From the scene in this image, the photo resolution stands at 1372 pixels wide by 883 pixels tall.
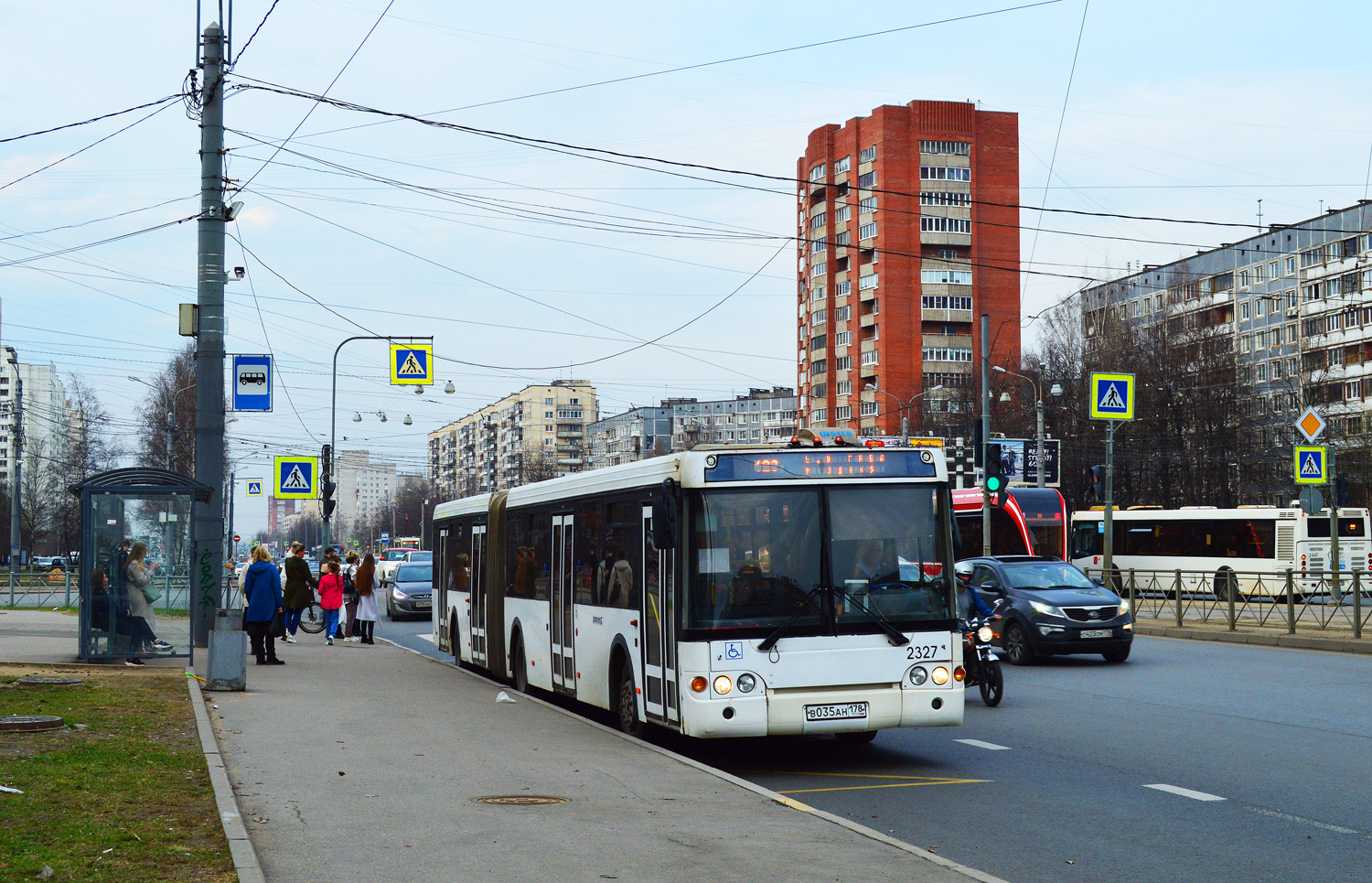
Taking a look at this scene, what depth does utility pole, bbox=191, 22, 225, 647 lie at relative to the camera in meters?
17.5

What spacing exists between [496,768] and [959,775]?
3.43 m

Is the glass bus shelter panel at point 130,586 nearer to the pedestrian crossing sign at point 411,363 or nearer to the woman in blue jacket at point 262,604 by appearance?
the woman in blue jacket at point 262,604

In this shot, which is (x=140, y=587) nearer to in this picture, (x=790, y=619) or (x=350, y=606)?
(x=350, y=606)

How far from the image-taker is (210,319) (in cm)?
1759

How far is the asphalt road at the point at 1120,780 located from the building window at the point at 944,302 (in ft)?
261

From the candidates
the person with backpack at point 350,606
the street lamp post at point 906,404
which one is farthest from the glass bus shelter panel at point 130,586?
the street lamp post at point 906,404

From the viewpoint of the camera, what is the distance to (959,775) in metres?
10.8

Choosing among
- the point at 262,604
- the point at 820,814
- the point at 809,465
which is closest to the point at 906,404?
the point at 262,604

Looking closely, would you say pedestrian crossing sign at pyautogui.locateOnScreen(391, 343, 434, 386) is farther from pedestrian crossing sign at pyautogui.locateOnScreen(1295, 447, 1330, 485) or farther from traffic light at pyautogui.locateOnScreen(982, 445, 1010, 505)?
pedestrian crossing sign at pyautogui.locateOnScreen(1295, 447, 1330, 485)

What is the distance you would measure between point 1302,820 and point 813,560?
3790 millimetres

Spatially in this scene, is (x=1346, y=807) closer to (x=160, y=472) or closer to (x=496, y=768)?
(x=496, y=768)

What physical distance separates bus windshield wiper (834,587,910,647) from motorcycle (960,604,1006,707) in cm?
397

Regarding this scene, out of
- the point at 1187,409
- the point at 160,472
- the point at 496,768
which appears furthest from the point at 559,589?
the point at 1187,409

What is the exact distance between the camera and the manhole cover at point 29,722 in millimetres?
10930
